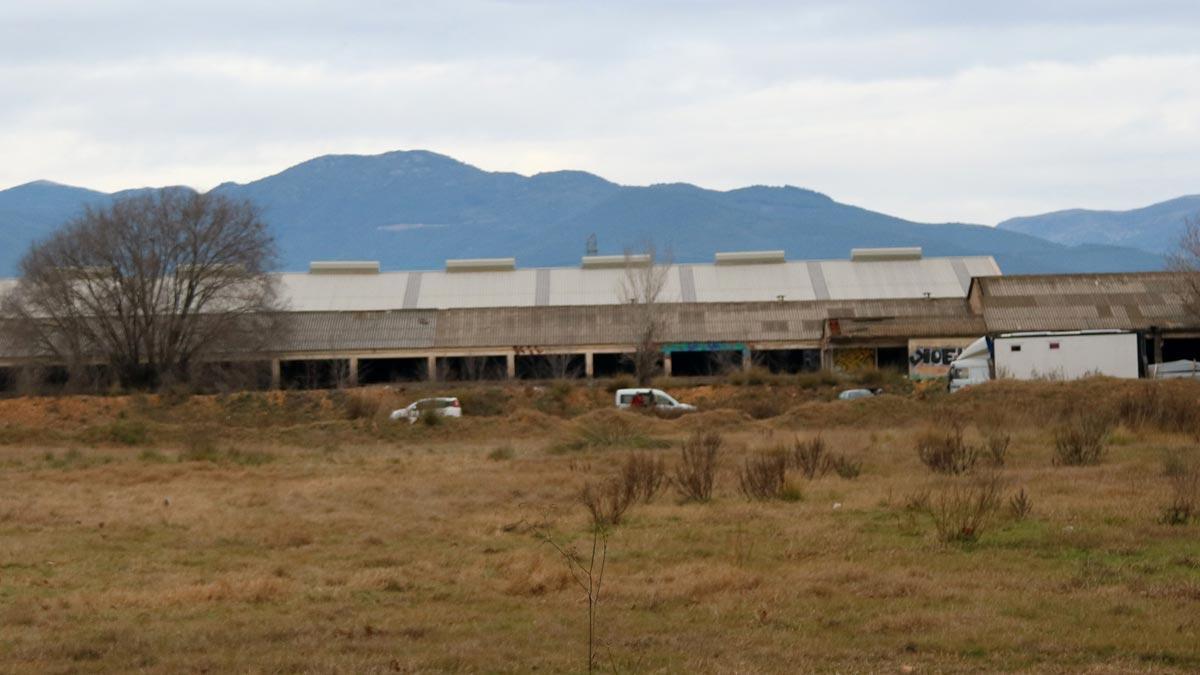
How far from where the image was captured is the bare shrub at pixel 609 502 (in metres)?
18.2

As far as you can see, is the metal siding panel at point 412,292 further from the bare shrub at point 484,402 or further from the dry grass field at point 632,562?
the dry grass field at point 632,562

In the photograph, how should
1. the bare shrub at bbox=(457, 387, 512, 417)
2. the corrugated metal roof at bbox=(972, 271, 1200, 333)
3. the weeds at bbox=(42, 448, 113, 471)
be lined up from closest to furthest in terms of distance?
1. the weeds at bbox=(42, 448, 113, 471)
2. the bare shrub at bbox=(457, 387, 512, 417)
3. the corrugated metal roof at bbox=(972, 271, 1200, 333)

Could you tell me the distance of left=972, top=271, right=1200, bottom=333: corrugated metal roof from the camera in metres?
69.2

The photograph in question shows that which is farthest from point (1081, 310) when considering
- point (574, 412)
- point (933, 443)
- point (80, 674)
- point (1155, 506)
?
point (80, 674)

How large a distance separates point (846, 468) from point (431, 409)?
24.7 meters

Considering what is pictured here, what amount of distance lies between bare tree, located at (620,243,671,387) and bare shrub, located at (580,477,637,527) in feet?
139

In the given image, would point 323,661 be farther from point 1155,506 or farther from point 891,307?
point 891,307

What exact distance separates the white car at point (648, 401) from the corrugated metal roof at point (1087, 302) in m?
25.6

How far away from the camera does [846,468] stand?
23953mm

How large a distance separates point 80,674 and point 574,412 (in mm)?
40820

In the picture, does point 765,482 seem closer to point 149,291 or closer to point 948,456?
point 948,456

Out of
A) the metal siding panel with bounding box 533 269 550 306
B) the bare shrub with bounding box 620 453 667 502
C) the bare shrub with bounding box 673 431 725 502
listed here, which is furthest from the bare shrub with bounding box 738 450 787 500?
the metal siding panel with bounding box 533 269 550 306

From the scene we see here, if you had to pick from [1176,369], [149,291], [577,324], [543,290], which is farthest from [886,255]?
[149,291]

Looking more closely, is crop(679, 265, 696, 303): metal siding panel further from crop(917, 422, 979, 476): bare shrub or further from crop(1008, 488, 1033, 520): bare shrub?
crop(1008, 488, 1033, 520): bare shrub
